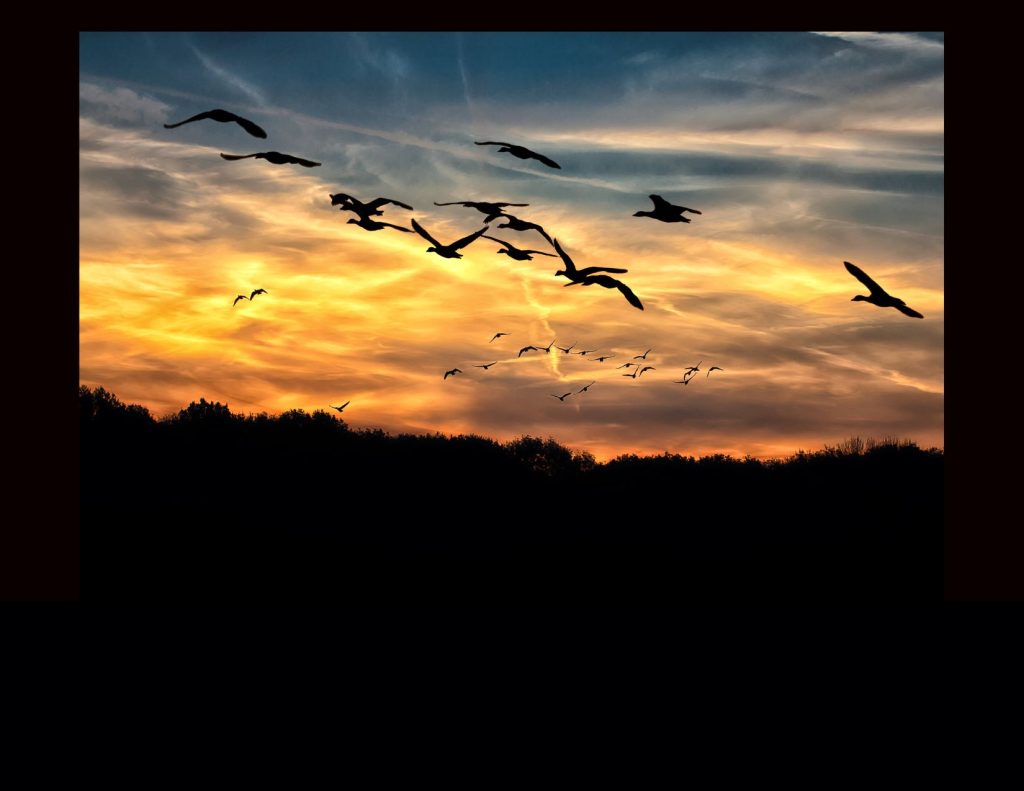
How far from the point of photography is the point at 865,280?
29.3 feet

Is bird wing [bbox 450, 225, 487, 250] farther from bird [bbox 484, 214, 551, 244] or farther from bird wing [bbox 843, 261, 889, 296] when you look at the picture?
bird wing [bbox 843, 261, 889, 296]

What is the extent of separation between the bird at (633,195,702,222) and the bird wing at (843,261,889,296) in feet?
5.24

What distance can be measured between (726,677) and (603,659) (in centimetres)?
166

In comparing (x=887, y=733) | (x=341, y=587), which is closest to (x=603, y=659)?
(x=887, y=733)

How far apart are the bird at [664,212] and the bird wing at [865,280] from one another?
1596 millimetres

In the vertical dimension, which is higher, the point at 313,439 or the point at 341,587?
the point at 313,439

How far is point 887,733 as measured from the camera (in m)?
8.66

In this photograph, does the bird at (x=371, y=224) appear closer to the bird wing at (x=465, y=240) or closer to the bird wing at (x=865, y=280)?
the bird wing at (x=465, y=240)

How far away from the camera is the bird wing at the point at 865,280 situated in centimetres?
878

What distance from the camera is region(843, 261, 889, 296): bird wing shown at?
8.78 metres

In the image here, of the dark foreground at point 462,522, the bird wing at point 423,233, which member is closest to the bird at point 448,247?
the bird wing at point 423,233

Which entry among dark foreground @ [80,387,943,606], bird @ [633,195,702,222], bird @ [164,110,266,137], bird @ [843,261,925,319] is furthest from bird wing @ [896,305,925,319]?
dark foreground @ [80,387,943,606]

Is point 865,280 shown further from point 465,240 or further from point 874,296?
point 465,240
